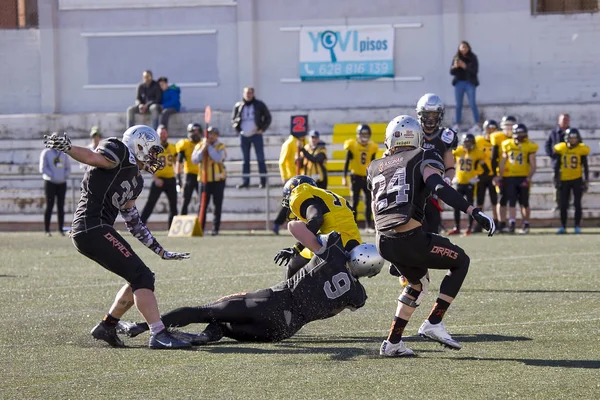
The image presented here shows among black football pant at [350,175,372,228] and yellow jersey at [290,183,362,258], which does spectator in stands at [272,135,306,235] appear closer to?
black football pant at [350,175,372,228]

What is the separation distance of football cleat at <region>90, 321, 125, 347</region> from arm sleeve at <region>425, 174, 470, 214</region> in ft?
8.24

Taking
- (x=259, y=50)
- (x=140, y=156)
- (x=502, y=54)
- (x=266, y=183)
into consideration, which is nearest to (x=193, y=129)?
(x=266, y=183)

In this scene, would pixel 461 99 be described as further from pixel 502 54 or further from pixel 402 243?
pixel 402 243

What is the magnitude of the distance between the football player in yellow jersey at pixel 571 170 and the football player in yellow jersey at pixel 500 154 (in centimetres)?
96

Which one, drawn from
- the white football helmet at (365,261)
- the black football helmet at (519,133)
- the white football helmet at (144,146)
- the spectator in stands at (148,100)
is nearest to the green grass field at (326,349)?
the white football helmet at (365,261)

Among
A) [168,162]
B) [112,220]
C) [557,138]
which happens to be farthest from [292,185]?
[557,138]

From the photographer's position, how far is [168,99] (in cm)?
2484

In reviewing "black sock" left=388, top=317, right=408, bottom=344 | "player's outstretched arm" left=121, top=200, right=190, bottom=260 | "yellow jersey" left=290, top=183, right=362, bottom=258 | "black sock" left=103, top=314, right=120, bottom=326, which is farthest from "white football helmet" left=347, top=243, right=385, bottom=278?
"black sock" left=103, top=314, right=120, bottom=326

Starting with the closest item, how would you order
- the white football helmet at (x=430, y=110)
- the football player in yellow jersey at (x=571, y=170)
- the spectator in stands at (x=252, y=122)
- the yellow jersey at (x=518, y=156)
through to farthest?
the white football helmet at (x=430, y=110)
the football player in yellow jersey at (x=571, y=170)
the yellow jersey at (x=518, y=156)
the spectator in stands at (x=252, y=122)

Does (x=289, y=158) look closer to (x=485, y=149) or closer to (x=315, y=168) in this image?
(x=315, y=168)

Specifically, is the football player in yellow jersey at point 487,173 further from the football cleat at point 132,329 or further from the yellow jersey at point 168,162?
the football cleat at point 132,329

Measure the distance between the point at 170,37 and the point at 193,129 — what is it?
19.4 ft

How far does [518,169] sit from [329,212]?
39.9 feet

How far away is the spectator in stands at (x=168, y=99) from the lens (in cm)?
2453
